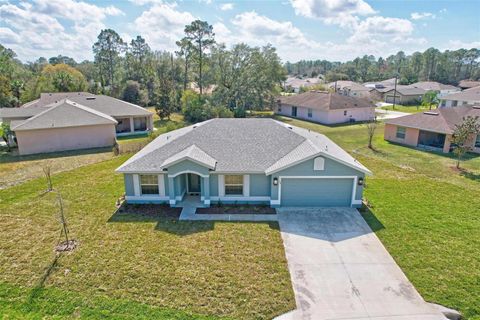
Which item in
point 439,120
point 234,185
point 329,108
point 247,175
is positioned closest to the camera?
point 247,175

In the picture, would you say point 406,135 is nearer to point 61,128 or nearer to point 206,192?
point 206,192

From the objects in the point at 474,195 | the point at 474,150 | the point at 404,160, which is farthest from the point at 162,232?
the point at 474,150

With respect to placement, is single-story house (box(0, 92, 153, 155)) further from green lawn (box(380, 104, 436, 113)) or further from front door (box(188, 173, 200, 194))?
green lawn (box(380, 104, 436, 113))

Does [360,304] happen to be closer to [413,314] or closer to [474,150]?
[413,314]

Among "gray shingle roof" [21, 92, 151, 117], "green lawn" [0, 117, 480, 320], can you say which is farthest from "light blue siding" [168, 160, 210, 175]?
"gray shingle roof" [21, 92, 151, 117]

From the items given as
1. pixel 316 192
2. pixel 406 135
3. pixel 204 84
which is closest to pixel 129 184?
pixel 316 192

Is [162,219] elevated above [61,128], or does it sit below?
below
